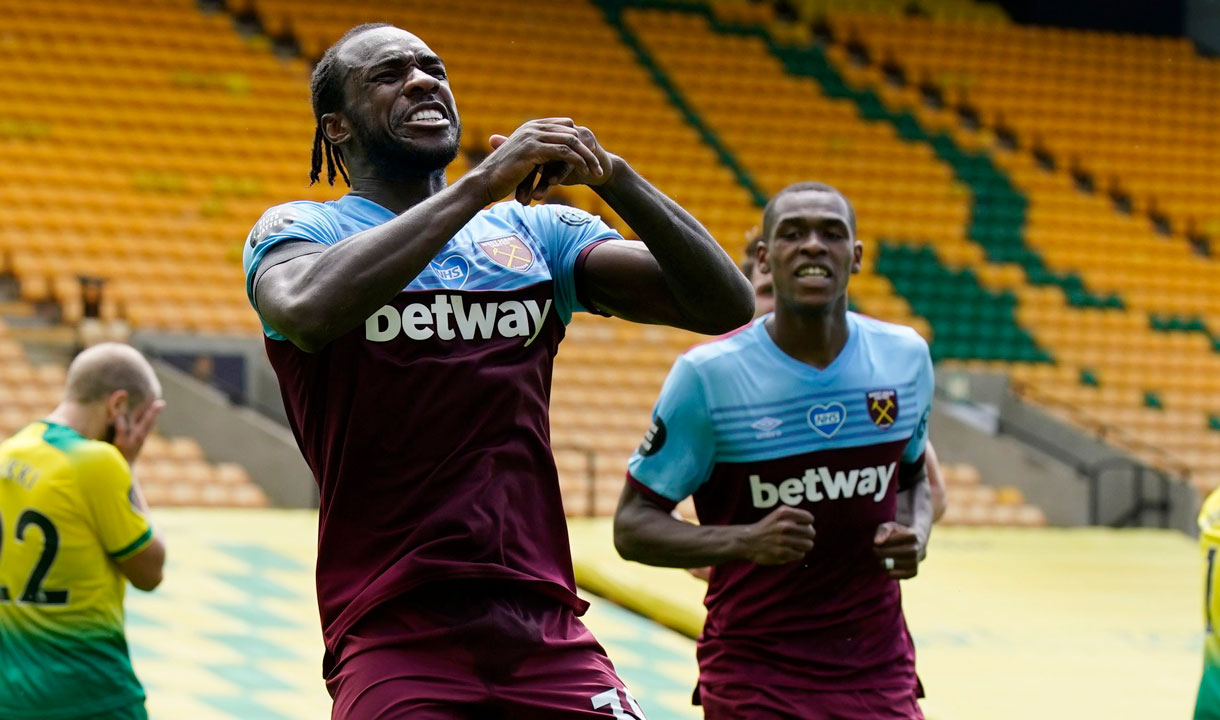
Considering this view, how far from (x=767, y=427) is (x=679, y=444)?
0.75 ft

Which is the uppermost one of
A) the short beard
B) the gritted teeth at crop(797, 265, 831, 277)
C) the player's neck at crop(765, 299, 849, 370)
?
the short beard

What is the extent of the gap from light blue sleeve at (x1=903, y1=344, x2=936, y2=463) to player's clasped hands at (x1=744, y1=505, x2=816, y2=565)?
59 centimetres

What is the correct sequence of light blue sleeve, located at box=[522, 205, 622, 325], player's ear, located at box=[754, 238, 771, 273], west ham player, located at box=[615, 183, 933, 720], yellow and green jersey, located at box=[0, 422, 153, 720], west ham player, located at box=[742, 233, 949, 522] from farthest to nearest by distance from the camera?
yellow and green jersey, located at box=[0, 422, 153, 720] → west ham player, located at box=[742, 233, 949, 522] → player's ear, located at box=[754, 238, 771, 273] → west ham player, located at box=[615, 183, 933, 720] → light blue sleeve, located at box=[522, 205, 622, 325]

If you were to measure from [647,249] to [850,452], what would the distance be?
1.44m

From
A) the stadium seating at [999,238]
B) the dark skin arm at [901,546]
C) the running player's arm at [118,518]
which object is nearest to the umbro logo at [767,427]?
the dark skin arm at [901,546]

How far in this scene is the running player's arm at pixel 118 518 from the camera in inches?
195

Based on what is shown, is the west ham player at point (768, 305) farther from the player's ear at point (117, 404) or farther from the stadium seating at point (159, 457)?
the stadium seating at point (159, 457)

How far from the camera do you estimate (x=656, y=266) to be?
2869 millimetres

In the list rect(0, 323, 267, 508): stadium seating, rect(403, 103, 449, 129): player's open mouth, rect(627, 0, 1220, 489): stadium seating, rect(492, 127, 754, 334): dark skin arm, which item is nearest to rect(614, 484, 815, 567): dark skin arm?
rect(492, 127, 754, 334): dark skin arm

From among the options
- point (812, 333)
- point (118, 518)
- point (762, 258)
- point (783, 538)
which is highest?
point (762, 258)

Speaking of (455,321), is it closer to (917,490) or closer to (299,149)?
(917,490)

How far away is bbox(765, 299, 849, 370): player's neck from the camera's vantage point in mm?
4262

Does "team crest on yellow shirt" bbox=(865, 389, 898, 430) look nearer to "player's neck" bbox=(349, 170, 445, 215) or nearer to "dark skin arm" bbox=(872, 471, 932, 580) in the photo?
"dark skin arm" bbox=(872, 471, 932, 580)

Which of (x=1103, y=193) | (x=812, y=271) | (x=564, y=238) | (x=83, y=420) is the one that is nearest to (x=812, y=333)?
(x=812, y=271)
